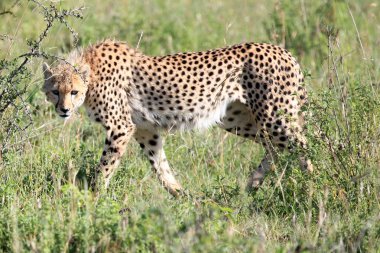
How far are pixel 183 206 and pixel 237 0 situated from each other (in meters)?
7.79

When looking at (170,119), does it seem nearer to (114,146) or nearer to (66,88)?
(114,146)

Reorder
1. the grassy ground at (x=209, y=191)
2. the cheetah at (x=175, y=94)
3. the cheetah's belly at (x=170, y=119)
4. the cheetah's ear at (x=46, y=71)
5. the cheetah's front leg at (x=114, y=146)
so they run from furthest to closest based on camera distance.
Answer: the cheetah's belly at (x=170, y=119) → the cheetah's ear at (x=46, y=71) → the cheetah at (x=175, y=94) → the cheetah's front leg at (x=114, y=146) → the grassy ground at (x=209, y=191)

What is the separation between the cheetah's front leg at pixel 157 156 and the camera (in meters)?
6.33

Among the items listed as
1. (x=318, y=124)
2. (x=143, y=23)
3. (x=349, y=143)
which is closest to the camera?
(x=349, y=143)

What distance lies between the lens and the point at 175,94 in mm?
6500

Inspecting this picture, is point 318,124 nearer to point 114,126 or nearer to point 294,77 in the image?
point 294,77

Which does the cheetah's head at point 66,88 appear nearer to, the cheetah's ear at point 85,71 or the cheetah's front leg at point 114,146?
the cheetah's ear at point 85,71

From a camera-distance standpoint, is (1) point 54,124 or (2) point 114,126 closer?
(2) point 114,126

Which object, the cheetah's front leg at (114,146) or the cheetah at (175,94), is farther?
the cheetah at (175,94)

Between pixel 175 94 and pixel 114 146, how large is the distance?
621mm

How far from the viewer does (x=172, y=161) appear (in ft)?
22.2

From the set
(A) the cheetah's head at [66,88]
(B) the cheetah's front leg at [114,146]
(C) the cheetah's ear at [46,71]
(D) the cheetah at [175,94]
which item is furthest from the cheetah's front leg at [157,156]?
(C) the cheetah's ear at [46,71]

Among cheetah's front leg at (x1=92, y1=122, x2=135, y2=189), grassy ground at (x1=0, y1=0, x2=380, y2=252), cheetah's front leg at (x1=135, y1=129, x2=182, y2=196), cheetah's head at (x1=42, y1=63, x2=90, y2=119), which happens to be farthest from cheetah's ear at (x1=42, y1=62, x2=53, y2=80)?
cheetah's front leg at (x1=135, y1=129, x2=182, y2=196)

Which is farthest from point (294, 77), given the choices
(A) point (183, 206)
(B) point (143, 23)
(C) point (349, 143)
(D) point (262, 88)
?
(B) point (143, 23)
